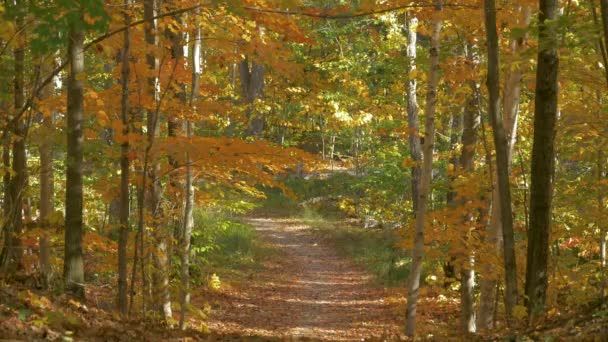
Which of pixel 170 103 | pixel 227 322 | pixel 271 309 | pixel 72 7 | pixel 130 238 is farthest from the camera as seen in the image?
pixel 271 309

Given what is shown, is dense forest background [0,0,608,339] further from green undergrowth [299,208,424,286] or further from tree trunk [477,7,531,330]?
green undergrowth [299,208,424,286]

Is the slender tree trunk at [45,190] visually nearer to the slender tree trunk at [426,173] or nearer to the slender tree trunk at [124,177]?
the slender tree trunk at [124,177]

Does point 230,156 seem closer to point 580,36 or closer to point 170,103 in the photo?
point 170,103

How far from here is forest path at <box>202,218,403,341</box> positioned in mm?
11586

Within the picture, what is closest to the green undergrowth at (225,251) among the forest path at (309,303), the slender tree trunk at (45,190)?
the forest path at (309,303)

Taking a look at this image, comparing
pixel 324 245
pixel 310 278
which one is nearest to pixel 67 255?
pixel 310 278

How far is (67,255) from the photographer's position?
6727 mm

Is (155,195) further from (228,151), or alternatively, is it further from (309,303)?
(309,303)

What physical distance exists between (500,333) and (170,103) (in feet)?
15.2

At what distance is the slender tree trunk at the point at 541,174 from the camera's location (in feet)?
21.5

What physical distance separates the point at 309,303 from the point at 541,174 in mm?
8349

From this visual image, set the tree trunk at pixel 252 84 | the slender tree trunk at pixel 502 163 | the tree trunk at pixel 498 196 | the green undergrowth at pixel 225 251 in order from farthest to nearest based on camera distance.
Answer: the tree trunk at pixel 252 84 → the green undergrowth at pixel 225 251 → the tree trunk at pixel 498 196 → the slender tree trunk at pixel 502 163

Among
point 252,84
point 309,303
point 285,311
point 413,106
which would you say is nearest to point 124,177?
point 285,311

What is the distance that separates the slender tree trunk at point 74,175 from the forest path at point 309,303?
9.80ft
